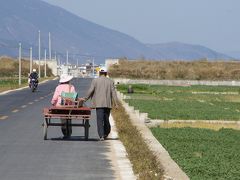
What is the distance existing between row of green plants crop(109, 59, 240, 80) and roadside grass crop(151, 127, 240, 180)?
Result: 337ft

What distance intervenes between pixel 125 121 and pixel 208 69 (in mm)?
110880

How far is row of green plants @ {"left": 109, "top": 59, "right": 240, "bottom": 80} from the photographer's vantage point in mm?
131000

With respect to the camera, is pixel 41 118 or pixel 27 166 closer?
pixel 27 166

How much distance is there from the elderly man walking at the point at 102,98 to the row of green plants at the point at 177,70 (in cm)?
10667

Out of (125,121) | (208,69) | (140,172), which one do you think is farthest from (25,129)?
(208,69)

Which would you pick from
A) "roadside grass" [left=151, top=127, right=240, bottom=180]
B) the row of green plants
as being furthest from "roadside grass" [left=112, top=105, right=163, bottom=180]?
the row of green plants

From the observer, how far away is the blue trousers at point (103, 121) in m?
20.0

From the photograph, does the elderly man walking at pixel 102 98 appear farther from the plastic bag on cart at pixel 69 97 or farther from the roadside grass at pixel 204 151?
the roadside grass at pixel 204 151

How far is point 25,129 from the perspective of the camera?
77.4 feet

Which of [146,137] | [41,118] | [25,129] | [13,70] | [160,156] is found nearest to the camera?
[160,156]

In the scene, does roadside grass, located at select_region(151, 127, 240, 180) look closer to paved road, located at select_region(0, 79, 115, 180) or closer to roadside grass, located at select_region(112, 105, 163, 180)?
roadside grass, located at select_region(112, 105, 163, 180)

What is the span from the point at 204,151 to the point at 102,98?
2924mm

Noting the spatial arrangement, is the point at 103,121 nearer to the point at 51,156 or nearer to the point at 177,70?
the point at 51,156

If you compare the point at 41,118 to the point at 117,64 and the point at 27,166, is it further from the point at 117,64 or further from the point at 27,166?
the point at 117,64
